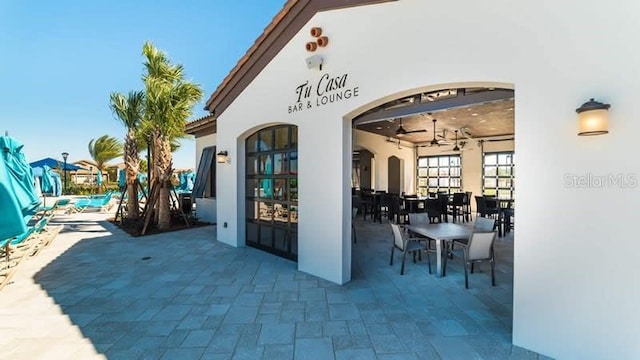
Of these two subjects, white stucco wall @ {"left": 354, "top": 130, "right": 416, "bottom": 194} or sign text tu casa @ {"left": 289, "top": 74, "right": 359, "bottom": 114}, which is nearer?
sign text tu casa @ {"left": 289, "top": 74, "right": 359, "bottom": 114}

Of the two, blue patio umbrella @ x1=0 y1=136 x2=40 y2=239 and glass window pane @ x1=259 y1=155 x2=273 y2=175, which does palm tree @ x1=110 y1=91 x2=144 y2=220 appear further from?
glass window pane @ x1=259 y1=155 x2=273 y2=175

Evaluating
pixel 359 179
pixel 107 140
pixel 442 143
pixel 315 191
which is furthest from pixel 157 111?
pixel 107 140

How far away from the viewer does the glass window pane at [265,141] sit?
6060 millimetres

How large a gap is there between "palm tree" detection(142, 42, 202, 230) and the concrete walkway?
3175 mm

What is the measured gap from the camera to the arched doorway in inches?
215

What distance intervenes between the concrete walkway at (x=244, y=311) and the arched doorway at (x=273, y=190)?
556 millimetres

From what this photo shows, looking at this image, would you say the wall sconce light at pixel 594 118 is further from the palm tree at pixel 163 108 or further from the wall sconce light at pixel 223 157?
the palm tree at pixel 163 108

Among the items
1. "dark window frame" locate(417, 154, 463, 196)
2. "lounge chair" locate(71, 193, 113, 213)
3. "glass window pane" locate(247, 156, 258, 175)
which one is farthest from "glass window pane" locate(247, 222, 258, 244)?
"dark window frame" locate(417, 154, 463, 196)

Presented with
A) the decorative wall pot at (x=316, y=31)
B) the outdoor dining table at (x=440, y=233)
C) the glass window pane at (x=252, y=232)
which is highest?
the decorative wall pot at (x=316, y=31)

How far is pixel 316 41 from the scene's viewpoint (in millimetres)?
4574

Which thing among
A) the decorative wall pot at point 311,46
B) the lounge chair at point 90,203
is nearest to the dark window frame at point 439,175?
the decorative wall pot at point 311,46

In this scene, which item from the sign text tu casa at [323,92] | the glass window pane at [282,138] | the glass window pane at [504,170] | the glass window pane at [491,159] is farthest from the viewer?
the glass window pane at [491,159]

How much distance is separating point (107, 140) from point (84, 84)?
7.86 metres

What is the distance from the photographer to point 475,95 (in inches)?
163
